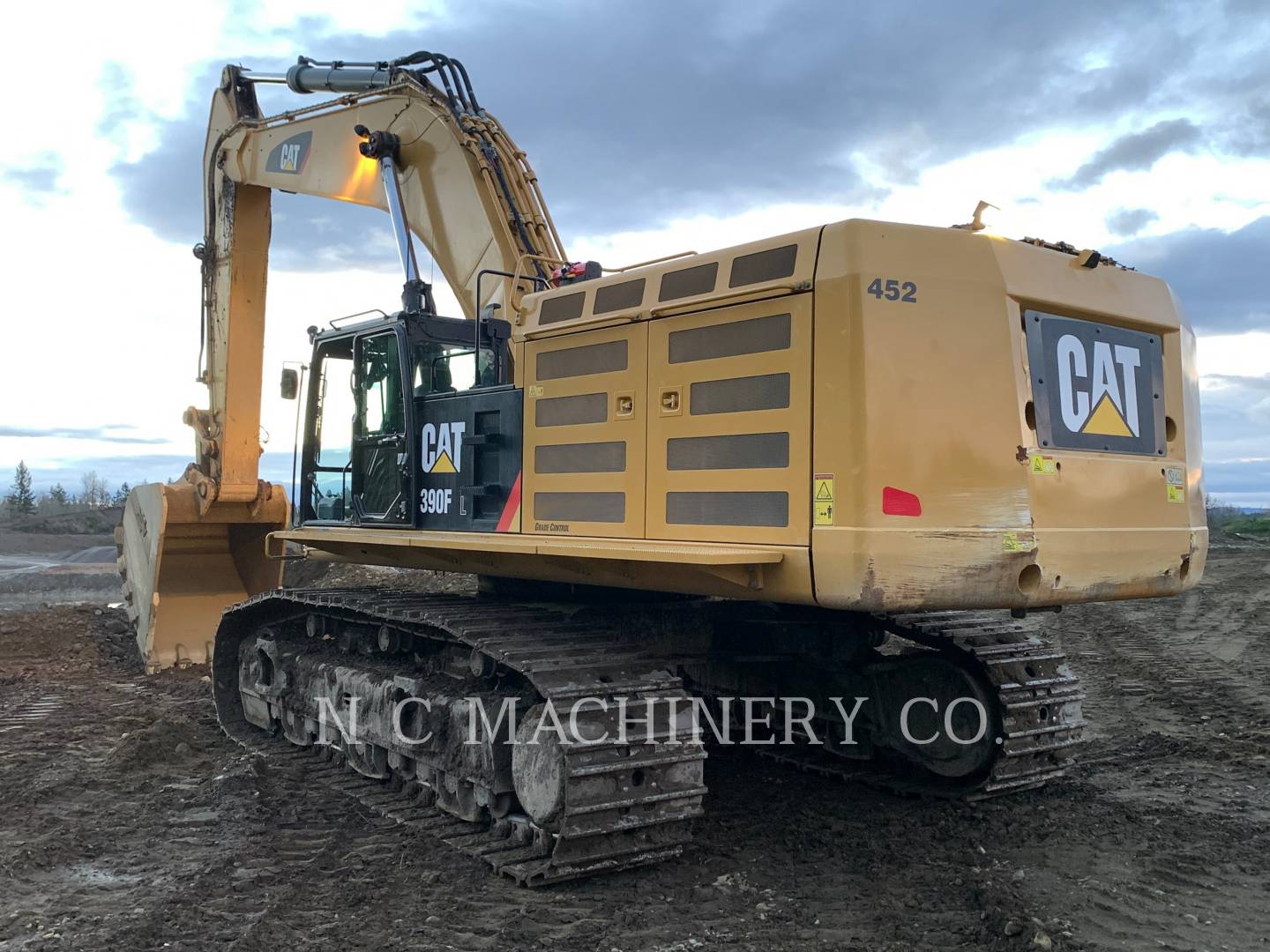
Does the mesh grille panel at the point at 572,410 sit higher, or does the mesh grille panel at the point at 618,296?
the mesh grille panel at the point at 618,296

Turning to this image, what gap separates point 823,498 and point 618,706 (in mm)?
1409

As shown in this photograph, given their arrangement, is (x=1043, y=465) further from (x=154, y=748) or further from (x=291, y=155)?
(x=291, y=155)

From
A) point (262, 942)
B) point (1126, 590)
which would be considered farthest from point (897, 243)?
point (262, 942)

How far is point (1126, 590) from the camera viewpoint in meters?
5.17

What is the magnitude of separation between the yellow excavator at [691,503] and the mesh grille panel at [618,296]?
0.06 feet

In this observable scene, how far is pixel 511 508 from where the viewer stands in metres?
6.02

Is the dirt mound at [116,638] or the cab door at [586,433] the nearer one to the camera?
the cab door at [586,433]

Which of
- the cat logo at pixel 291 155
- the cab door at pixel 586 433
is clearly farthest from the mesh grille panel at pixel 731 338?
the cat logo at pixel 291 155

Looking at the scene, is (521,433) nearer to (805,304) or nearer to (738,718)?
(805,304)

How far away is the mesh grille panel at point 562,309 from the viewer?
5.86m

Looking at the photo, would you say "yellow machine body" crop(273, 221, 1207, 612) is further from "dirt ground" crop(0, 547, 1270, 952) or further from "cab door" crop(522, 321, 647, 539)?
"dirt ground" crop(0, 547, 1270, 952)

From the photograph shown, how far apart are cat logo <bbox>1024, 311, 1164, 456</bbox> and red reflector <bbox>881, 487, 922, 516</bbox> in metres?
0.76

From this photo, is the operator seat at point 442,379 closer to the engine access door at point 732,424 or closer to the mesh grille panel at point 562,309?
the mesh grille panel at point 562,309
